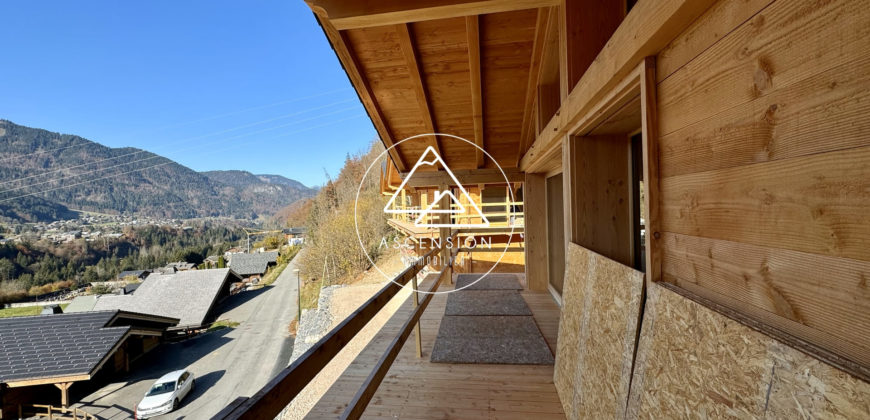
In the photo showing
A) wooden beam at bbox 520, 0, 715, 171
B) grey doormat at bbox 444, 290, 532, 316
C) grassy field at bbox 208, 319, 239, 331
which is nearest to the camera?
wooden beam at bbox 520, 0, 715, 171

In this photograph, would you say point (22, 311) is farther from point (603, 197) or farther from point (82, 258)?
point (603, 197)

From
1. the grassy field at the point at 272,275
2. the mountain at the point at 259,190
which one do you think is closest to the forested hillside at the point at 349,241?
the grassy field at the point at 272,275

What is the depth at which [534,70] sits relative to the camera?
3.94 m

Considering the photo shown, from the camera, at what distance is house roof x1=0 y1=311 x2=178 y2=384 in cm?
896

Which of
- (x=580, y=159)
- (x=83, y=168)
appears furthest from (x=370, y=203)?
(x=83, y=168)

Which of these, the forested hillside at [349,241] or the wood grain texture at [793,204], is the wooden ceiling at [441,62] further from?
the forested hillside at [349,241]

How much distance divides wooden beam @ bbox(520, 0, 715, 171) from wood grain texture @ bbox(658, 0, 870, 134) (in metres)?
0.17

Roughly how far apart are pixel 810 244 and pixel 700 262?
42 cm

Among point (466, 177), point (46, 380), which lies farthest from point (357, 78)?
point (46, 380)

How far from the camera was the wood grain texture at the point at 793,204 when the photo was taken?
63cm

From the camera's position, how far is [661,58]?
136cm

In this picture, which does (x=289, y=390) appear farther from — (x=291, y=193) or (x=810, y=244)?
(x=291, y=193)

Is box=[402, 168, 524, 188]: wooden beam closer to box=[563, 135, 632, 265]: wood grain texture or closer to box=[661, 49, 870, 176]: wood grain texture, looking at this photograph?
box=[563, 135, 632, 265]: wood grain texture

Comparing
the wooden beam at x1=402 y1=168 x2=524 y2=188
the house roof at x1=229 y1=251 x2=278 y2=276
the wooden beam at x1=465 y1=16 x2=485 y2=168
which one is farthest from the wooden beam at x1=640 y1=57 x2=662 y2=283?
the house roof at x1=229 y1=251 x2=278 y2=276
